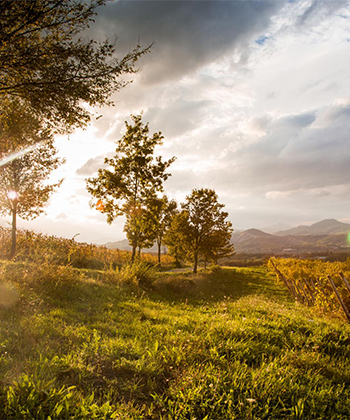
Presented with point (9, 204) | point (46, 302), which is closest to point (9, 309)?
point (46, 302)

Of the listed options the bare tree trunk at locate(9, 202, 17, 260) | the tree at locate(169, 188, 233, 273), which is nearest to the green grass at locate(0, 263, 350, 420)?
the bare tree trunk at locate(9, 202, 17, 260)

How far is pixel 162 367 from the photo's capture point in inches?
136

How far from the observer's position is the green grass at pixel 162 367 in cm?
255

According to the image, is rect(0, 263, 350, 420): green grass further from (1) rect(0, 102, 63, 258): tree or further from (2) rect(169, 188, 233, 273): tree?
(2) rect(169, 188, 233, 273): tree

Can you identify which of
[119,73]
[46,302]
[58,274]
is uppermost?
[119,73]

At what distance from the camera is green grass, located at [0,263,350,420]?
2555 mm

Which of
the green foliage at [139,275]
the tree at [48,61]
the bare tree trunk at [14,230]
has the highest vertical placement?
the tree at [48,61]

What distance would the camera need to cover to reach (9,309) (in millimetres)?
5215

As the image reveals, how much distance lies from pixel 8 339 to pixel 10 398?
6.17 ft

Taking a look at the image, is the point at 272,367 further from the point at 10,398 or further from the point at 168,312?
the point at 168,312

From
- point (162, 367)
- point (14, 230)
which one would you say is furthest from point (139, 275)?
point (14, 230)

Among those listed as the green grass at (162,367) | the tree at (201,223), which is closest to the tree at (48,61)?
the green grass at (162,367)

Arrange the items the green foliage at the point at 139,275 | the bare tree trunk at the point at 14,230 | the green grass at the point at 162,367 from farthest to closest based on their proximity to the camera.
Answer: the bare tree trunk at the point at 14,230 → the green foliage at the point at 139,275 → the green grass at the point at 162,367

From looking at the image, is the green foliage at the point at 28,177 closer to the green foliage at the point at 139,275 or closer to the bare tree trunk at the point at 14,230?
the bare tree trunk at the point at 14,230
